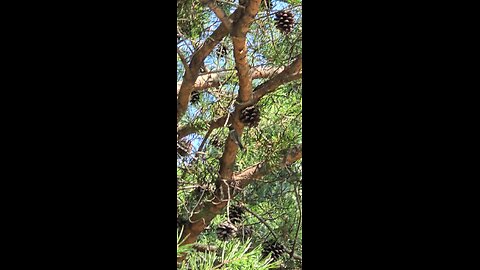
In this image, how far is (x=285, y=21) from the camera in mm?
730

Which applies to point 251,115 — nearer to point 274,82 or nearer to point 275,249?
point 274,82

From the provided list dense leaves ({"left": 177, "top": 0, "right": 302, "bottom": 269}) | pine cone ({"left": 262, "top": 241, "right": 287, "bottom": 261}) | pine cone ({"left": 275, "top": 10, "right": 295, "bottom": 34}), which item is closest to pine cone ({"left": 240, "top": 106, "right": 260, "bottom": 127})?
dense leaves ({"left": 177, "top": 0, "right": 302, "bottom": 269})

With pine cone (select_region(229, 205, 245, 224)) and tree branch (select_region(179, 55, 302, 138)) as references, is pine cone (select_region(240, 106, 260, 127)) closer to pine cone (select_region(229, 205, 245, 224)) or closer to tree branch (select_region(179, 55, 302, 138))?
tree branch (select_region(179, 55, 302, 138))

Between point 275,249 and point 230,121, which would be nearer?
point 230,121

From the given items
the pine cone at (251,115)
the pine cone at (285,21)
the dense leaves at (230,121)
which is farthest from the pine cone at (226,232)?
the pine cone at (285,21)

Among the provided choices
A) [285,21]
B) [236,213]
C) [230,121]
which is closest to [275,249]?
[236,213]

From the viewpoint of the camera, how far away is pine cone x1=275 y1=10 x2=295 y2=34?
0.73 meters

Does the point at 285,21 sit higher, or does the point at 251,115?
the point at 285,21

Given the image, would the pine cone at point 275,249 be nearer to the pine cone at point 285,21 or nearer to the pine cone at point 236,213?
the pine cone at point 236,213

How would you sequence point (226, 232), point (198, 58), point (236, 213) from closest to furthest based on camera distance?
point (198, 58)
point (226, 232)
point (236, 213)
